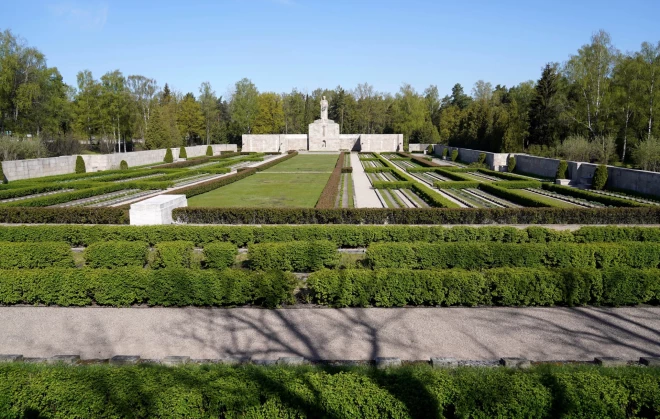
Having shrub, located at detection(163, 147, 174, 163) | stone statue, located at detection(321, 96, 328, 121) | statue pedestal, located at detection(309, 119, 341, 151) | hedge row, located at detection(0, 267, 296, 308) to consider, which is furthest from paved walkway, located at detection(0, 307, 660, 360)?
stone statue, located at detection(321, 96, 328, 121)

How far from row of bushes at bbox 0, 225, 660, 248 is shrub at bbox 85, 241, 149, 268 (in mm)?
2029

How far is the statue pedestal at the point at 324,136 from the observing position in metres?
66.3

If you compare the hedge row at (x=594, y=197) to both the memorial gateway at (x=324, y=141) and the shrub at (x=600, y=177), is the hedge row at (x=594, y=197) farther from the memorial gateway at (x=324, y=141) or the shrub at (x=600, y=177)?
the memorial gateway at (x=324, y=141)

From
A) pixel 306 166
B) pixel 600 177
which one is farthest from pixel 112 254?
pixel 306 166

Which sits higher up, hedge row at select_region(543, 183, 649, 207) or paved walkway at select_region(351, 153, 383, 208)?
hedge row at select_region(543, 183, 649, 207)

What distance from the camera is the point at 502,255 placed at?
34.3 feet

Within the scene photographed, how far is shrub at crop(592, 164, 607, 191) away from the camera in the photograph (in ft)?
76.7

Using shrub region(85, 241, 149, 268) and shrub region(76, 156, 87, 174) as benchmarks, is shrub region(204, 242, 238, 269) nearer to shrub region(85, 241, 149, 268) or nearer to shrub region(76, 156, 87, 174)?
shrub region(85, 241, 149, 268)

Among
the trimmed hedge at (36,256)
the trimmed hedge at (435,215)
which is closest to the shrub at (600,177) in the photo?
the trimmed hedge at (435,215)

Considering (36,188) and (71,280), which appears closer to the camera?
(71,280)

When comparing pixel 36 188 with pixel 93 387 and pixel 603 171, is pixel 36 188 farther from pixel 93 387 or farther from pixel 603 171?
pixel 603 171

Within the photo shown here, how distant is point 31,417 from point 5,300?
540cm

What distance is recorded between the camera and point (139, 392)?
4504 mm

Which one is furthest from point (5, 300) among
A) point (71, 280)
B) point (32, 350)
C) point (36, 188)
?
point (36, 188)
